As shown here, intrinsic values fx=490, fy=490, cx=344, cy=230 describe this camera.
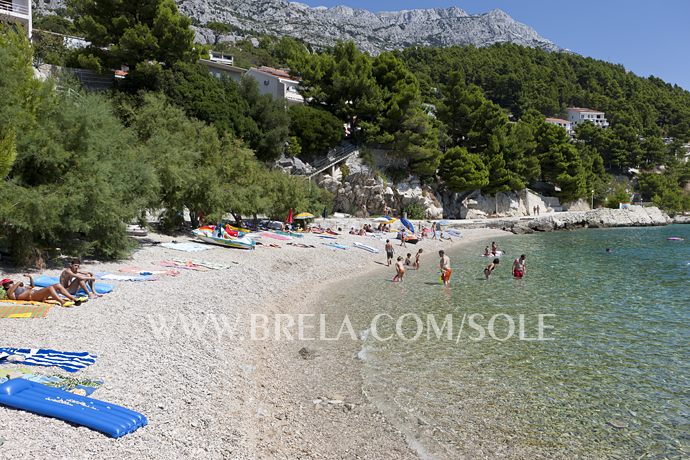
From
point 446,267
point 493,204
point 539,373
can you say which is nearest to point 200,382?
point 539,373

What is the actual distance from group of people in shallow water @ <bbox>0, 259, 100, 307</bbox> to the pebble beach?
39 cm

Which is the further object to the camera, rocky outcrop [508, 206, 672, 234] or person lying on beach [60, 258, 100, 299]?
rocky outcrop [508, 206, 672, 234]

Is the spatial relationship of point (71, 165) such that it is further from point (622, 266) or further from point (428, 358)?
point (622, 266)

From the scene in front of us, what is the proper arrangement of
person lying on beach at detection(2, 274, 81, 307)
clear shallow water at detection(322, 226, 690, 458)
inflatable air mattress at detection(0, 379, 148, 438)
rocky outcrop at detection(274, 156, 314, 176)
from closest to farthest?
inflatable air mattress at detection(0, 379, 148, 438) → clear shallow water at detection(322, 226, 690, 458) → person lying on beach at detection(2, 274, 81, 307) → rocky outcrop at detection(274, 156, 314, 176)

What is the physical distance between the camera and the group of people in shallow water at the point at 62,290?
1105 cm

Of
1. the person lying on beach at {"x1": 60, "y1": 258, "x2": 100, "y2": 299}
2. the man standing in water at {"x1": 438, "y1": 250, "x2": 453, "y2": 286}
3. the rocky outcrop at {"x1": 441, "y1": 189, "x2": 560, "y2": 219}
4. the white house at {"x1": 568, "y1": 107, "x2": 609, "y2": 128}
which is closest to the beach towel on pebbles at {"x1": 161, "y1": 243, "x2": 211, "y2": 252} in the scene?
the person lying on beach at {"x1": 60, "y1": 258, "x2": 100, "y2": 299}

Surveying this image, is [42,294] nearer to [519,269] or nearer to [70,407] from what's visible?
[70,407]

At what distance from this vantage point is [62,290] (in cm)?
1118

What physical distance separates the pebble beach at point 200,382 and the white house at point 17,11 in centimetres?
2599

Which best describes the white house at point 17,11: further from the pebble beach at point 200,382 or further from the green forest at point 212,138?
the pebble beach at point 200,382

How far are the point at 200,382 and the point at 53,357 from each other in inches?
89.7

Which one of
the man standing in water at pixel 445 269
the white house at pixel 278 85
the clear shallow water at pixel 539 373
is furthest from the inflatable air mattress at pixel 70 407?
the white house at pixel 278 85

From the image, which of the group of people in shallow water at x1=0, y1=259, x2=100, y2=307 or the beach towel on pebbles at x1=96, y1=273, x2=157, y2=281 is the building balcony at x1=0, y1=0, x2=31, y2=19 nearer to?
the beach towel on pebbles at x1=96, y1=273, x2=157, y2=281

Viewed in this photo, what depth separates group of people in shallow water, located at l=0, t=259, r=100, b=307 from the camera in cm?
1105
